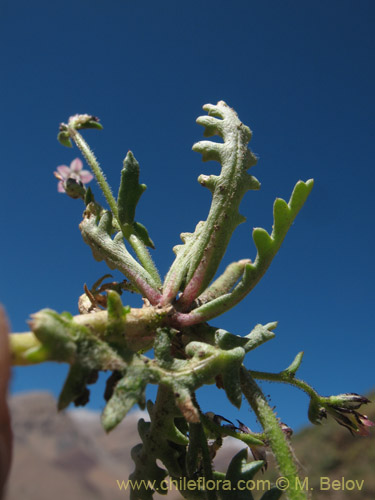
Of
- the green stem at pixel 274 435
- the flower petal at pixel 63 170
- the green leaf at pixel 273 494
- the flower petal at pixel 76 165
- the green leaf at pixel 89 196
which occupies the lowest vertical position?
A: the green leaf at pixel 273 494

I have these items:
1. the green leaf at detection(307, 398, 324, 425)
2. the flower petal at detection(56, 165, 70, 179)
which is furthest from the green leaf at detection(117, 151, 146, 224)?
the green leaf at detection(307, 398, 324, 425)

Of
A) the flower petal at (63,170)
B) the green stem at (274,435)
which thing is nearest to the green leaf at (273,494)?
the green stem at (274,435)

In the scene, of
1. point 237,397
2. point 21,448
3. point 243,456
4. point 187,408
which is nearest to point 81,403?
point 187,408

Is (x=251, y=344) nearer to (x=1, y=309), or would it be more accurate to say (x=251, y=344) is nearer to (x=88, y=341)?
(x=88, y=341)

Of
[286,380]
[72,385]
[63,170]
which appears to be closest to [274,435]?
[286,380]

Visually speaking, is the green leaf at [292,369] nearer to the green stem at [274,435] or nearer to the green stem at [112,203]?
the green stem at [274,435]

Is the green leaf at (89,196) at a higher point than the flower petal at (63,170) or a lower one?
lower
